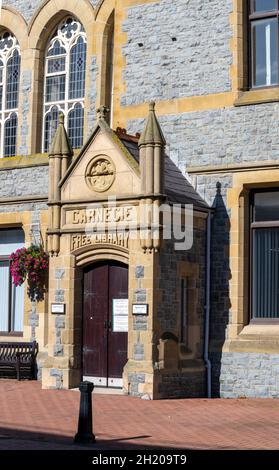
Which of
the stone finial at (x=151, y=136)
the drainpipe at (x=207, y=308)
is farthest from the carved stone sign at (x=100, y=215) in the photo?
the drainpipe at (x=207, y=308)

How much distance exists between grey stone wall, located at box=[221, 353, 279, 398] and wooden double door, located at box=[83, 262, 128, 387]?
2143 millimetres

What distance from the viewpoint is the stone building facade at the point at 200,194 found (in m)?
17.1

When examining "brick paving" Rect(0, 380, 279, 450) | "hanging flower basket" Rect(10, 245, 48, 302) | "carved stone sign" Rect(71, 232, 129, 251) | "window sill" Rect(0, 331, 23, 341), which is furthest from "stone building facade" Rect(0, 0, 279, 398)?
"window sill" Rect(0, 331, 23, 341)

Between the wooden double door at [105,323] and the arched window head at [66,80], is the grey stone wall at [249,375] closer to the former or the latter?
the wooden double door at [105,323]

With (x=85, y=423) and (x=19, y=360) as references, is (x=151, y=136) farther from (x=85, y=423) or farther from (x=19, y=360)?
(x=85, y=423)

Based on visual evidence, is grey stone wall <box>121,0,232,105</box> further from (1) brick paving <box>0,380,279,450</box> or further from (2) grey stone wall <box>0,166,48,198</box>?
(1) brick paving <box>0,380,279,450</box>

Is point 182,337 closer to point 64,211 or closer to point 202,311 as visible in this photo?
point 202,311

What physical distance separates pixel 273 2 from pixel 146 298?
22.7ft

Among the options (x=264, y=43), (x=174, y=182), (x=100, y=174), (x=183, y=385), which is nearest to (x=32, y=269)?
(x=100, y=174)

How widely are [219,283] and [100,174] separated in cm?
334

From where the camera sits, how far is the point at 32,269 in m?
20.6

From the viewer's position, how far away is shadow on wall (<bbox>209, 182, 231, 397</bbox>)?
59.3 feet

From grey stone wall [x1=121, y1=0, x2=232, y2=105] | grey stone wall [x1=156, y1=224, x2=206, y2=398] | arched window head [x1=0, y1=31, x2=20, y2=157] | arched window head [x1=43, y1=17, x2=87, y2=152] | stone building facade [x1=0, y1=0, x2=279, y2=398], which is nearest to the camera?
grey stone wall [x1=156, y1=224, x2=206, y2=398]

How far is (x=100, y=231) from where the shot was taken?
17594 millimetres
